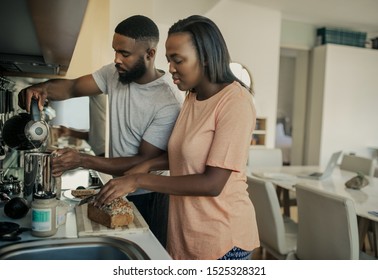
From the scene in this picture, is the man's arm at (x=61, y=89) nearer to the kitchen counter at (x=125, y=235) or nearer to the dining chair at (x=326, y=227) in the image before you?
the kitchen counter at (x=125, y=235)

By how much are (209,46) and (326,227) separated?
85 centimetres

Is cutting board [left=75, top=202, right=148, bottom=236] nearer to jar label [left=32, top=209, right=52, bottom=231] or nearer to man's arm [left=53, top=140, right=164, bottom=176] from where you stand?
jar label [left=32, top=209, right=52, bottom=231]

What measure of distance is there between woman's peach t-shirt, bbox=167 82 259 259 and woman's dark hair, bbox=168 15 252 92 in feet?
0.13

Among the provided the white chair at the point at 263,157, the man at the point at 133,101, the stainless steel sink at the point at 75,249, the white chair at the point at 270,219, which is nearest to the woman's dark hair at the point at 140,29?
the man at the point at 133,101

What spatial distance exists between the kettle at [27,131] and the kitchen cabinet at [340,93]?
9.65 ft

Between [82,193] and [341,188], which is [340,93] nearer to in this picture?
[341,188]

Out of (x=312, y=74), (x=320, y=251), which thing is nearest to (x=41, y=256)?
(x=320, y=251)

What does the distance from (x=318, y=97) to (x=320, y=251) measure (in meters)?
2.46

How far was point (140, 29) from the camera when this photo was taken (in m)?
0.91

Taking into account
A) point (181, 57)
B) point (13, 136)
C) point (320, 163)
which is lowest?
point (320, 163)

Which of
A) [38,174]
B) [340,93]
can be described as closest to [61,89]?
[38,174]

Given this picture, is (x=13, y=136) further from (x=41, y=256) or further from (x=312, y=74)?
(x=312, y=74)

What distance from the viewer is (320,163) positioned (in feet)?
11.3

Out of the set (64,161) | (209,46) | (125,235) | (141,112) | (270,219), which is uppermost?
(209,46)
